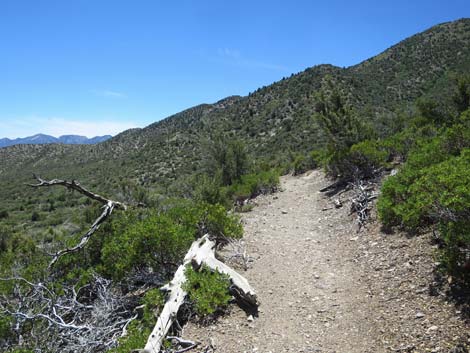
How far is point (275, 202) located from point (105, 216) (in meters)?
7.02

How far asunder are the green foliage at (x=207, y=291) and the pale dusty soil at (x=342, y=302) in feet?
0.79

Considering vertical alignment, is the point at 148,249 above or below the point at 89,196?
below

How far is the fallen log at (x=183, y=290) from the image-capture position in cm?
434

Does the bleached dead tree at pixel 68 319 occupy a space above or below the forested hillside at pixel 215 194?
below

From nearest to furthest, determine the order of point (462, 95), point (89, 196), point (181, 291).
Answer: point (181, 291) < point (89, 196) < point (462, 95)

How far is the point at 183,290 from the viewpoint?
5.18 metres

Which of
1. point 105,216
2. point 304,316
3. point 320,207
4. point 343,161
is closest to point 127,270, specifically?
point 105,216

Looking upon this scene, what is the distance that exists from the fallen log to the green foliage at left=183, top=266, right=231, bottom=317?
0.13m

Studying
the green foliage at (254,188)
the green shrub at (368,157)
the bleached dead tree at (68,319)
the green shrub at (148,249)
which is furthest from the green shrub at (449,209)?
the green foliage at (254,188)

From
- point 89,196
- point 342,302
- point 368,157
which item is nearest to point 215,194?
point 89,196

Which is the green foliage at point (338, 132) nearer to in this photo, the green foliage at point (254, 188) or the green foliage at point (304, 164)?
the green foliage at point (254, 188)

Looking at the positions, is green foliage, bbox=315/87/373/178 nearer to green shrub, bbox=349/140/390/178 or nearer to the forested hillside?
the forested hillside

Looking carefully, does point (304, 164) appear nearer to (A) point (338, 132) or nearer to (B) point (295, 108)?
(A) point (338, 132)

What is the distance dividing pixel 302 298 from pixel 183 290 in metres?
1.91
